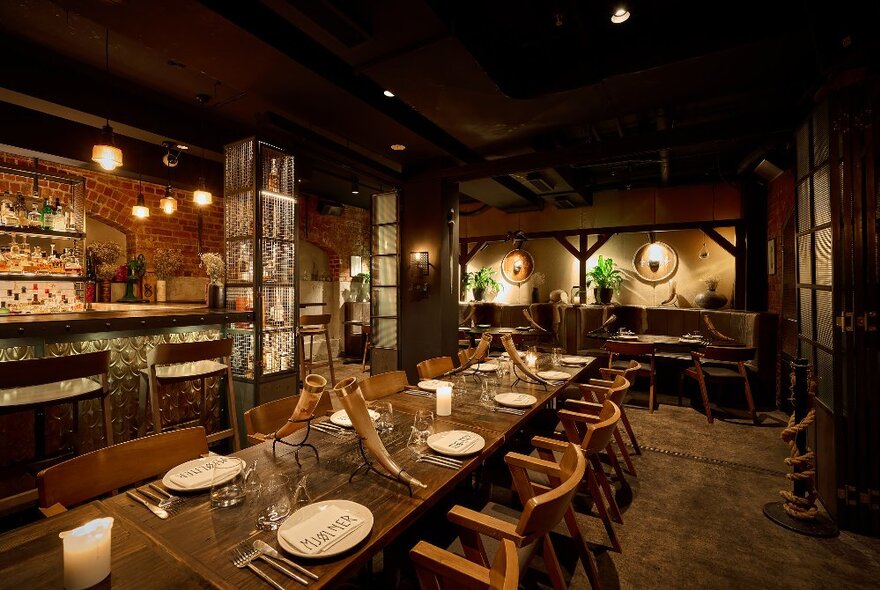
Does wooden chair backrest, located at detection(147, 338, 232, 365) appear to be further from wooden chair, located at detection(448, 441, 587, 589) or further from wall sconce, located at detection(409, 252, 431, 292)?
wall sconce, located at detection(409, 252, 431, 292)

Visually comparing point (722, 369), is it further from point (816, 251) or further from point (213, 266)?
point (213, 266)

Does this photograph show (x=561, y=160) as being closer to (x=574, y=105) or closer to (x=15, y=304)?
(x=574, y=105)

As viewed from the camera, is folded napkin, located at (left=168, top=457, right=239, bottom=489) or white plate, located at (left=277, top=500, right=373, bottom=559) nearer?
white plate, located at (left=277, top=500, right=373, bottom=559)

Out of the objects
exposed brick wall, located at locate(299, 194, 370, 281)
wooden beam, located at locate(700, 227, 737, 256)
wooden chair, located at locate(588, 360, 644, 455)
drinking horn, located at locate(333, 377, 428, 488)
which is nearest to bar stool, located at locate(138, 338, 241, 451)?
drinking horn, located at locate(333, 377, 428, 488)

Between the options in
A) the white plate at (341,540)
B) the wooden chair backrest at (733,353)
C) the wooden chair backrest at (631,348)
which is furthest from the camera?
the wooden chair backrest at (631,348)

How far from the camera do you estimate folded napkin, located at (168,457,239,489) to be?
47.1 inches

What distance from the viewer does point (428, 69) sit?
9.82 feet

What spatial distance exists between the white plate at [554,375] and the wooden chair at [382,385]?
92cm

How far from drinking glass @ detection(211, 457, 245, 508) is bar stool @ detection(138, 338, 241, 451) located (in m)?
1.41

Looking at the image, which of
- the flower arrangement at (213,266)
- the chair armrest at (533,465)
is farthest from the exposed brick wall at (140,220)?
the chair armrest at (533,465)

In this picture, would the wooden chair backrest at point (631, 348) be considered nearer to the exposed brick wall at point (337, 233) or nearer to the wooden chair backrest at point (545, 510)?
the wooden chair backrest at point (545, 510)

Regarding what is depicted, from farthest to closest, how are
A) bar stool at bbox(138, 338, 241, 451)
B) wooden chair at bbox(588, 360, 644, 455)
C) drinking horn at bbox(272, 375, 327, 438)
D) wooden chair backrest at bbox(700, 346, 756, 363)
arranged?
wooden chair backrest at bbox(700, 346, 756, 363) → wooden chair at bbox(588, 360, 644, 455) → bar stool at bbox(138, 338, 241, 451) → drinking horn at bbox(272, 375, 327, 438)

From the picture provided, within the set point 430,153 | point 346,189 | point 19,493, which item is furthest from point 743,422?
point 346,189

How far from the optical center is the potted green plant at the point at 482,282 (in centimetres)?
827
